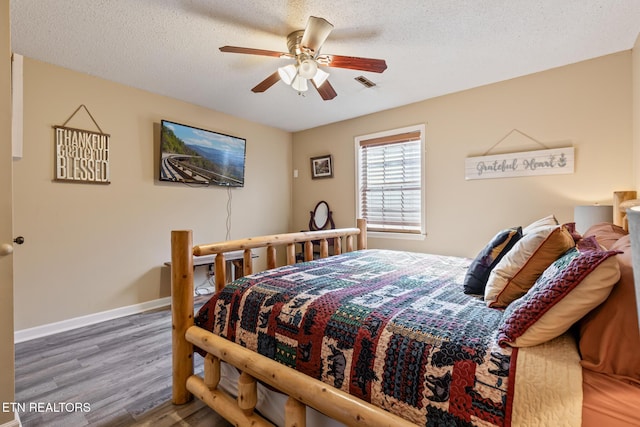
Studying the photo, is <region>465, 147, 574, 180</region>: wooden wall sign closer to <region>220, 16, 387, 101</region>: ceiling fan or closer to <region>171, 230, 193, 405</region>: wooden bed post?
<region>220, 16, 387, 101</region>: ceiling fan

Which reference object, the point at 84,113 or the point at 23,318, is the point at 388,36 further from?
the point at 23,318

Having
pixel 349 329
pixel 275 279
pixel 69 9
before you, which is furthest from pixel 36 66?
pixel 349 329

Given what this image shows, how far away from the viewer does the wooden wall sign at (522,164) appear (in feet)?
8.72

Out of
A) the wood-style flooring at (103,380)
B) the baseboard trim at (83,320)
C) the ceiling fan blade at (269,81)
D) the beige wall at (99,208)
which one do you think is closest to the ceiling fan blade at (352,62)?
the ceiling fan blade at (269,81)

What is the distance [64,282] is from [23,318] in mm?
372

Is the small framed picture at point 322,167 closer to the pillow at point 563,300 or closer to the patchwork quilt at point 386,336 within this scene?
the patchwork quilt at point 386,336

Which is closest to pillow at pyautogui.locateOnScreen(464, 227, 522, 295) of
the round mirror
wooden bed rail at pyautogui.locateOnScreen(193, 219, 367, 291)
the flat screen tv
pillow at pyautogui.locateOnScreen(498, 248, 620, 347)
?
pillow at pyautogui.locateOnScreen(498, 248, 620, 347)

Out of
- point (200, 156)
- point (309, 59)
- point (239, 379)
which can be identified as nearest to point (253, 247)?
point (239, 379)

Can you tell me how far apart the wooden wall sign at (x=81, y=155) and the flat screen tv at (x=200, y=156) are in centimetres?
52

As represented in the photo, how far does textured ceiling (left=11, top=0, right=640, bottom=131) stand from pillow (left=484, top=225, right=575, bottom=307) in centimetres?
153

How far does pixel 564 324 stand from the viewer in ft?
3.06

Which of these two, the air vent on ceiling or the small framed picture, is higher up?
the air vent on ceiling

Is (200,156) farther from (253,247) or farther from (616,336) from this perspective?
(616,336)

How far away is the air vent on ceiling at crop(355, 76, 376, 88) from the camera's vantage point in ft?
9.35
